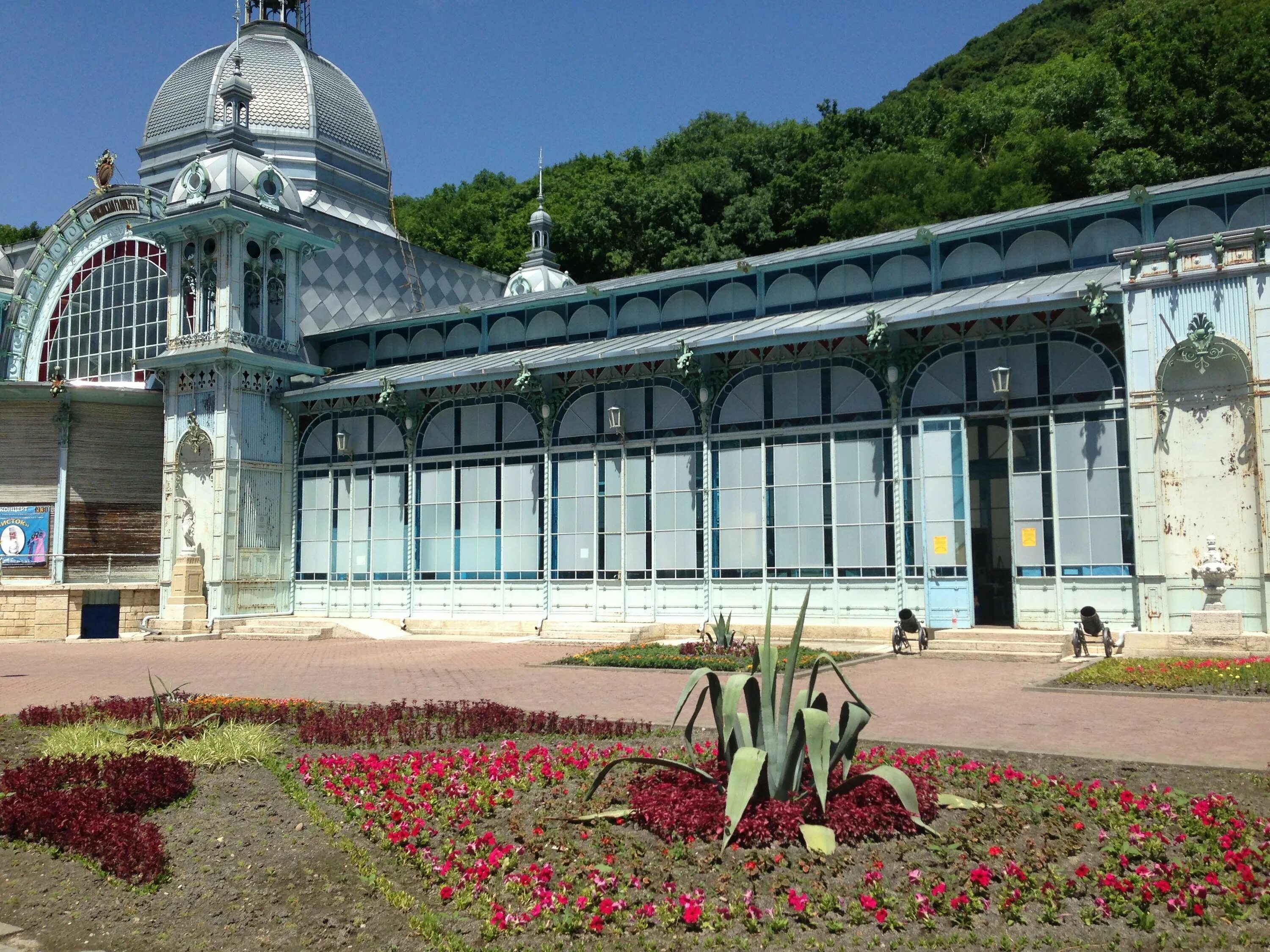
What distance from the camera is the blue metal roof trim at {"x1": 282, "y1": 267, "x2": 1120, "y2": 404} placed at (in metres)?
22.6

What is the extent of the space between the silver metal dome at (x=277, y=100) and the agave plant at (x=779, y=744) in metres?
38.9

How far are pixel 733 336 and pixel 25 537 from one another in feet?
74.3

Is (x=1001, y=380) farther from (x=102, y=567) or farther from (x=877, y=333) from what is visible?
(x=102, y=567)

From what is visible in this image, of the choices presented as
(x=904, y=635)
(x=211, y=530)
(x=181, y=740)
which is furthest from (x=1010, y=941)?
(x=211, y=530)

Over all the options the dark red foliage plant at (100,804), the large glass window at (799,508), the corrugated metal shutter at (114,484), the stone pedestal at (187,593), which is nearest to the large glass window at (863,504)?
the large glass window at (799,508)

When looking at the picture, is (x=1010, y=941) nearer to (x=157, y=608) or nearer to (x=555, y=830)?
(x=555, y=830)

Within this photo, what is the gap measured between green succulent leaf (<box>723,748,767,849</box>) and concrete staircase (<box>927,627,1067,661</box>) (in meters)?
14.3

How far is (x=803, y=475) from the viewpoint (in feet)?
82.1

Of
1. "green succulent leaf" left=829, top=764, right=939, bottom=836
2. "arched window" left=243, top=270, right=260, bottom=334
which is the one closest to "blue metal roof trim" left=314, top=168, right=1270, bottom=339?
"arched window" left=243, top=270, right=260, bottom=334

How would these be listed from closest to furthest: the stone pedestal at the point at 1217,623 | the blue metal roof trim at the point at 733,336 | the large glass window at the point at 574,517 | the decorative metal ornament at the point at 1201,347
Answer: the stone pedestal at the point at 1217,623 → the decorative metal ornament at the point at 1201,347 → the blue metal roof trim at the point at 733,336 → the large glass window at the point at 574,517

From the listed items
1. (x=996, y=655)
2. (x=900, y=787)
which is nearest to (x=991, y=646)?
(x=996, y=655)

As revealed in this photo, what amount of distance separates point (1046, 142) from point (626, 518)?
25.9 metres

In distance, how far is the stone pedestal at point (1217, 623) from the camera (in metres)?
18.7

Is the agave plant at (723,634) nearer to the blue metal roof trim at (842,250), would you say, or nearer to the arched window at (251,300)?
the blue metal roof trim at (842,250)
